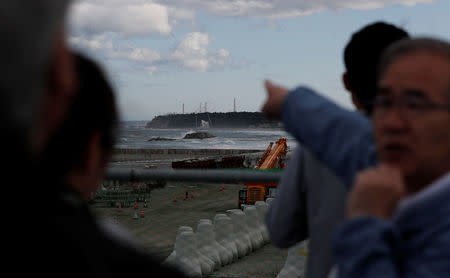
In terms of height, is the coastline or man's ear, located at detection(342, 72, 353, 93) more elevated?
man's ear, located at detection(342, 72, 353, 93)

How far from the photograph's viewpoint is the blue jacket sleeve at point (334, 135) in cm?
112

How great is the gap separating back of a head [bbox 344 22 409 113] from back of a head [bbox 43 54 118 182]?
0.94 metres

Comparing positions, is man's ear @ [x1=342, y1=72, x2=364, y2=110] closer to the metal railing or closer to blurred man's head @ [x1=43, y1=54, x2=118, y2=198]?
blurred man's head @ [x1=43, y1=54, x2=118, y2=198]

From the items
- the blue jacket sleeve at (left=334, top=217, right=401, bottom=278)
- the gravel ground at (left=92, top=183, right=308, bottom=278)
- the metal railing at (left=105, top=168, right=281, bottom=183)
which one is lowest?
the gravel ground at (left=92, top=183, right=308, bottom=278)

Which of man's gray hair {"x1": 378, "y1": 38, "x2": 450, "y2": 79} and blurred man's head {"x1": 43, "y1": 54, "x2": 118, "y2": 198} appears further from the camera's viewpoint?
man's gray hair {"x1": 378, "y1": 38, "x2": 450, "y2": 79}

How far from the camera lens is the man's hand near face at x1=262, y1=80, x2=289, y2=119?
1220 millimetres

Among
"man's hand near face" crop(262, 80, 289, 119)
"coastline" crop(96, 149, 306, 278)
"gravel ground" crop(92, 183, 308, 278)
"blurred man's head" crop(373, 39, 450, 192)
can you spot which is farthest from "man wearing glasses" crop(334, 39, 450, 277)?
"gravel ground" crop(92, 183, 308, 278)

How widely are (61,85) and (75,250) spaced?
186 mm

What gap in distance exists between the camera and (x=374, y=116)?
104 cm

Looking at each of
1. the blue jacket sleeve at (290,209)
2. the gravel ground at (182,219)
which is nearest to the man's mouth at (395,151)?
the blue jacket sleeve at (290,209)

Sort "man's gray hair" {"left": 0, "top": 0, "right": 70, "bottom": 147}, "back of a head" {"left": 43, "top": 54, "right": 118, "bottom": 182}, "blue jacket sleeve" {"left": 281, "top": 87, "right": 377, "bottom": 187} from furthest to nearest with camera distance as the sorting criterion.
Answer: "blue jacket sleeve" {"left": 281, "top": 87, "right": 377, "bottom": 187} → "back of a head" {"left": 43, "top": 54, "right": 118, "bottom": 182} → "man's gray hair" {"left": 0, "top": 0, "right": 70, "bottom": 147}

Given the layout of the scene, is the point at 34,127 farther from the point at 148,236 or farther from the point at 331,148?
the point at 148,236

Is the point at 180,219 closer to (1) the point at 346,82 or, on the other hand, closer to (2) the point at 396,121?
(1) the point at 346,82

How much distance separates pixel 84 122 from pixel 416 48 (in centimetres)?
60
